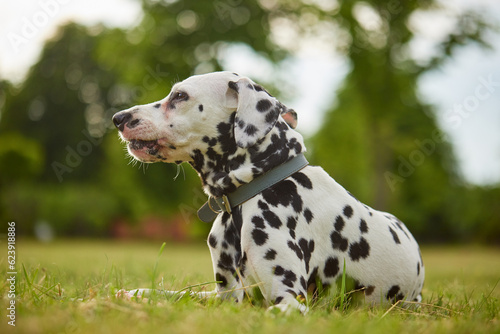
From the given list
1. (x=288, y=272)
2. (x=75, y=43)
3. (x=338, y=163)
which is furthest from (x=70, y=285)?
(x=75, y=43)

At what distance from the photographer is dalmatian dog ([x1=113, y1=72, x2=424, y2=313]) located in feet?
11.2

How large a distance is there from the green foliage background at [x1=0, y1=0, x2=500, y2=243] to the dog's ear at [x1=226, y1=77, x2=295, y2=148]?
1345cm

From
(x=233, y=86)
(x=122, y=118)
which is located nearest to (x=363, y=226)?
(x=233, y=86)

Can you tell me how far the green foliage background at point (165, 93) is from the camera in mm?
20094

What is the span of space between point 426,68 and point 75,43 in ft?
95.8

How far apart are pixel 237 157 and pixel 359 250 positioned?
1243mm

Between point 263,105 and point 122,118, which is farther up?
point 263,105

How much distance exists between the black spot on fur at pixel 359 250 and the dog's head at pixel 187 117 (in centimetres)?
124

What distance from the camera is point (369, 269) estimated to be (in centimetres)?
374

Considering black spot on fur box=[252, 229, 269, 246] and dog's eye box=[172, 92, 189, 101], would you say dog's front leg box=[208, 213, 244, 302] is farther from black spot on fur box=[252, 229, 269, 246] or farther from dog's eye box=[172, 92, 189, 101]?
dog's eye box=[172, 92, 189, 101]

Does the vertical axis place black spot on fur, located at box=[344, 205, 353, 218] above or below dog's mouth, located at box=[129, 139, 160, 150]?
below

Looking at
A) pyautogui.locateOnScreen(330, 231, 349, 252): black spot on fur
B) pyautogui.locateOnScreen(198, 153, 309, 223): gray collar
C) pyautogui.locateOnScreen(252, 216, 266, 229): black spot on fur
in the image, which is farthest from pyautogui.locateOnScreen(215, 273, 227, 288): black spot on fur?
pyautogui.locateOnScreen(330, 231, 349, 252): black spot on fur

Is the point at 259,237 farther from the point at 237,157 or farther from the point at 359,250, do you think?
the point at 359,250

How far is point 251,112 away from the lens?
3.66 m
